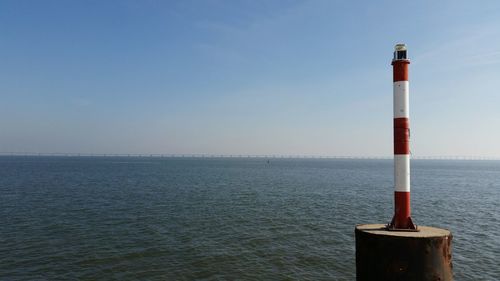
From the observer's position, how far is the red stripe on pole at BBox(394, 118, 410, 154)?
328 inches

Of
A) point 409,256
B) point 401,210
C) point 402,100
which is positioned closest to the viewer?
point 409,256

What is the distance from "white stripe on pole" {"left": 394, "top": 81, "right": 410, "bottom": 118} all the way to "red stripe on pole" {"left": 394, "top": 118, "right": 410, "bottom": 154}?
138 mm

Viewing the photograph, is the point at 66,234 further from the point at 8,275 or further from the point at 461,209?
the point at 461,209

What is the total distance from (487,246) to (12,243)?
3009cm

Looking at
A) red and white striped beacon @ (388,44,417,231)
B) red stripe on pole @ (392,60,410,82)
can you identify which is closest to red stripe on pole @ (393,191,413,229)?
red and white striped beacon @ (388,44,417,231)

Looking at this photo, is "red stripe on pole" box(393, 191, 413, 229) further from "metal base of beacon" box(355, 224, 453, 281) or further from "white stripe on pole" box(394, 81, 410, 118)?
"white stripe on pole" box(394, 81, 410, 118)

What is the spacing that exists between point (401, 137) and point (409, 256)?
265 centimetres

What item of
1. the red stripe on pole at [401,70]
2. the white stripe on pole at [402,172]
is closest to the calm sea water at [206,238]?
the white stripe on pole at [402,172]

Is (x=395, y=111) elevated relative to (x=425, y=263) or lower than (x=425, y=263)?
elevated

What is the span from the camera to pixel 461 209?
40156 millimetres

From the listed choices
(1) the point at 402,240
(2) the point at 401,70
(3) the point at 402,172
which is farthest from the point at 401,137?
(1) the point at 402,240

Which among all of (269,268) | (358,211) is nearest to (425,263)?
(269,268)

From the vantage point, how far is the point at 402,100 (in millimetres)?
8289

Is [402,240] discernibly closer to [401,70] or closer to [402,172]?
[402,172]
